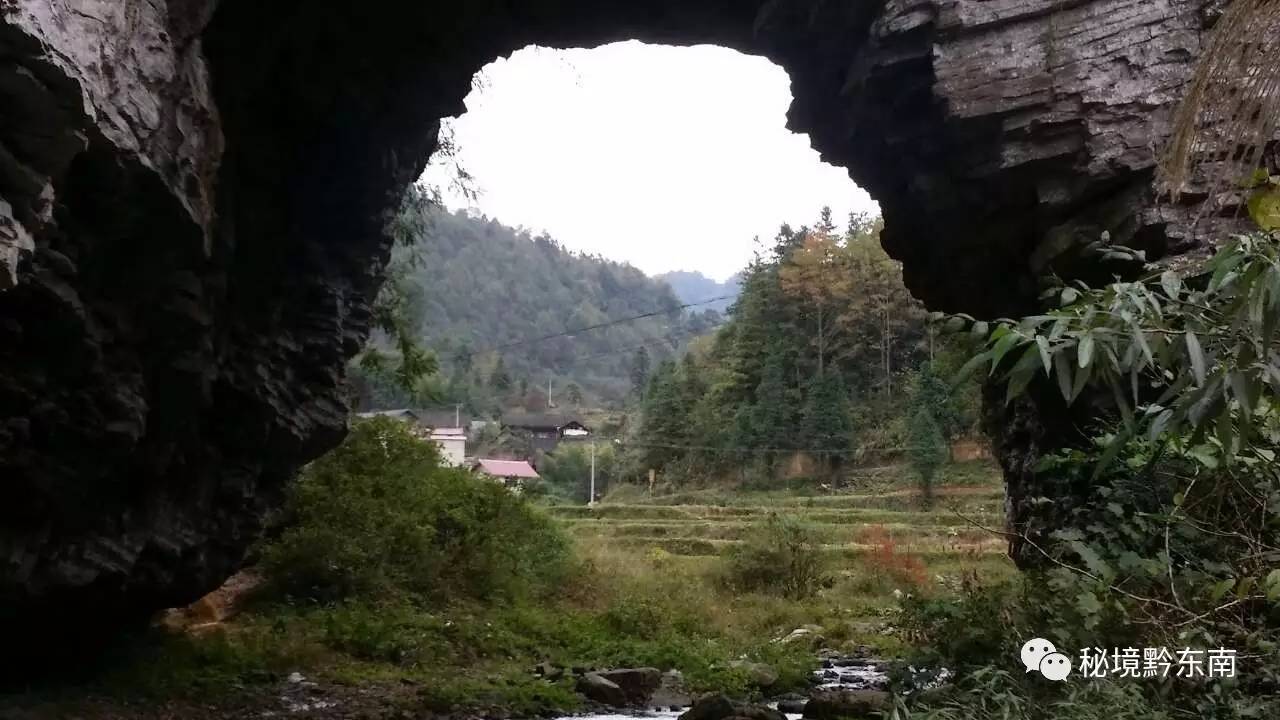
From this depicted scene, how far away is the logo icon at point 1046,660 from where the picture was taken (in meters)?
3.55

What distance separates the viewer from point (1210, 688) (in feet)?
Result: 10.7

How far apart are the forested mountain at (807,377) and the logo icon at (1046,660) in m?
22.6

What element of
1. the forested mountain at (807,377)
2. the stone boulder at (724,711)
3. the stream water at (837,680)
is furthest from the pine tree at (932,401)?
the stone boulder at (724,711)

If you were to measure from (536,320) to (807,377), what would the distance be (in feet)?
133

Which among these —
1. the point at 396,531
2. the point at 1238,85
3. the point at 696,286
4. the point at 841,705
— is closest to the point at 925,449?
the point at 396,531

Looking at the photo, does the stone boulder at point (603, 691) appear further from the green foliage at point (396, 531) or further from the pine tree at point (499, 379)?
the pine tree at point (499, 379)

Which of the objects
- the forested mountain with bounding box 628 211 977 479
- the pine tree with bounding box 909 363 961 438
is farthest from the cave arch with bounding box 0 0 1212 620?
the forested mountain with bounding box 628 211 977 479

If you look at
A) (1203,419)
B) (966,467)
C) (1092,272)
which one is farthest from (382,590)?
(966,467)

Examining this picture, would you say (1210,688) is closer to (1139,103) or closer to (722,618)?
(1139,103)

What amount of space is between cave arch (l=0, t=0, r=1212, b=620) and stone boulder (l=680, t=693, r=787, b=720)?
300 centimetres

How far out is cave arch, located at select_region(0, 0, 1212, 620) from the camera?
4.38 meters

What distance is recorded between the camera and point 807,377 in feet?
103

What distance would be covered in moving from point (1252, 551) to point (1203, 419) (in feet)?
→ 6.92

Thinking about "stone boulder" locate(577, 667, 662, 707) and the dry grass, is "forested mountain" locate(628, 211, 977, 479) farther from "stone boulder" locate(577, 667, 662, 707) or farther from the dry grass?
the dry grass
